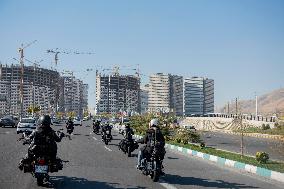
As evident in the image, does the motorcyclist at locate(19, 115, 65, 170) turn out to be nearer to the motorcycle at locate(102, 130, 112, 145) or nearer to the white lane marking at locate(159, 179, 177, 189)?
the white lane marking at locate(159, 179, 177, 189)

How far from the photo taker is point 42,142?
36.9 ft

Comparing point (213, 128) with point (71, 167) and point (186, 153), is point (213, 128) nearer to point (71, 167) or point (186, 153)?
point (186, 153)

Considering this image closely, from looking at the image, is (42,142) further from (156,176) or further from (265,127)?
(265,127)

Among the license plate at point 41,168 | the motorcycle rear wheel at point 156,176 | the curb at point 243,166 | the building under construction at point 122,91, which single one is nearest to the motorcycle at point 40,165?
the license plate at point 41,168

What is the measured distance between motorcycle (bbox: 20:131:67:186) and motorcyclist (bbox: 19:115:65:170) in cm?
4

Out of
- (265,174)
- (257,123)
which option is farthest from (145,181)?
(257,123)

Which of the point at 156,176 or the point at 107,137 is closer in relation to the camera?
the point at 156,176

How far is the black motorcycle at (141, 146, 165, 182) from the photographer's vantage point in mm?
12570

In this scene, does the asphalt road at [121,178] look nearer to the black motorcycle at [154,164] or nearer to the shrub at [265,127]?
the black motorcycle at [154,164]

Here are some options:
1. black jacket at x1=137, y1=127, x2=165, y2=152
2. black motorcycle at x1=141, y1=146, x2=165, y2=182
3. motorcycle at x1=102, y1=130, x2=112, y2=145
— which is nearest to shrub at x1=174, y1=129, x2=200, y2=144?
motorcycle at x1=102, y1=130, x2=112, y2=145

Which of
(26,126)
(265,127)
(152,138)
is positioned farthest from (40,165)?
(265,127)

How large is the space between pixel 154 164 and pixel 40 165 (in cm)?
331

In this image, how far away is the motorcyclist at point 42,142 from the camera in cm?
1116

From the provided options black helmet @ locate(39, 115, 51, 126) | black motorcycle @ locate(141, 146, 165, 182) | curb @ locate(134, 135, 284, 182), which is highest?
black helmet @ locate(39, 115, 51, 126)
